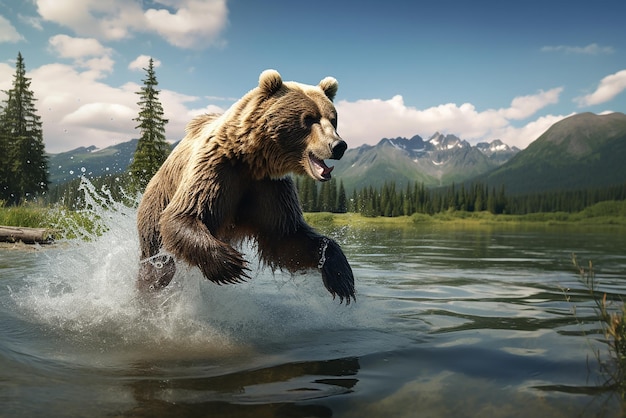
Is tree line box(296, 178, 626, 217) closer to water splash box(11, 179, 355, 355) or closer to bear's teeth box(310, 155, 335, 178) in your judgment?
water splash box(11, 179, 355, 355)

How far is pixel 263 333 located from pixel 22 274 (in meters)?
5.54

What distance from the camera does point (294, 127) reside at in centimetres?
521

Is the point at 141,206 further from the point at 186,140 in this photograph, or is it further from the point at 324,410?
the point at 324,410

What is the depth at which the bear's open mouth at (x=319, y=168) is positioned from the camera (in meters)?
5.01

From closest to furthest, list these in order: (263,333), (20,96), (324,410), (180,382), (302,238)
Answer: (324,410) < (180,382) < (263,333) < (302,238) < (20,96)

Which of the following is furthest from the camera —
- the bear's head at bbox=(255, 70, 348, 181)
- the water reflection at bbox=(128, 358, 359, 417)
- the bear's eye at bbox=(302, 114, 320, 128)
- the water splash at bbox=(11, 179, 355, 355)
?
the bear's eye at bbox=(302, 114, 320, 128)

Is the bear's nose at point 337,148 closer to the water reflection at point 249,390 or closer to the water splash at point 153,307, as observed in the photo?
the water splash at point 153,307

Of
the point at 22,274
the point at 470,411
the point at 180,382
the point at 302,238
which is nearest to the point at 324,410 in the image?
the point at 470,411

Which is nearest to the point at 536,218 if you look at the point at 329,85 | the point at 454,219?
the point at 454,219

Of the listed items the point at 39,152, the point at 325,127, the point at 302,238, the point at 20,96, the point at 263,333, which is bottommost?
the point at 263,333

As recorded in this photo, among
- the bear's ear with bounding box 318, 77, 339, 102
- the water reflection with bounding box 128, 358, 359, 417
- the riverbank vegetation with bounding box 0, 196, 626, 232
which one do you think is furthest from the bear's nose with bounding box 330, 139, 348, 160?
the riverbank vegetation with bounding box 0, 196, 626, 232

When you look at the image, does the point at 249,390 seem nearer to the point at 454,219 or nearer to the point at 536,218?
the point at 454,219

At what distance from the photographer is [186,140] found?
617 centimetres

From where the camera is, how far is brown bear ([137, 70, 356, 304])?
494 cm
